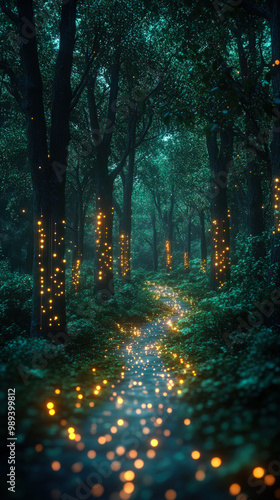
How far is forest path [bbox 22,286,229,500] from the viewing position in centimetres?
295

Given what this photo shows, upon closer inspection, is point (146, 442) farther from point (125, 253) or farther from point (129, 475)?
point (125, 253)

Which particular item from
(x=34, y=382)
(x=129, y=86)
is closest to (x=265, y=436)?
Answer: (x=34, y=382)

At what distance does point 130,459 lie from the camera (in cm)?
347

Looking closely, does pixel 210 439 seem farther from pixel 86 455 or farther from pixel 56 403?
pixel 56 403

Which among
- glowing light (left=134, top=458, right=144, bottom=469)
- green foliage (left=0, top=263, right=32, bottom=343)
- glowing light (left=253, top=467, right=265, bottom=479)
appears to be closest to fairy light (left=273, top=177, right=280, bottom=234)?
glowing light (left=253, top=467, right=265, bottom=479)

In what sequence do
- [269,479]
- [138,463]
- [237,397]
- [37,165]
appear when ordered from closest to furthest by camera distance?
[269,479] < [138,463] < [237,397] < [37,165]

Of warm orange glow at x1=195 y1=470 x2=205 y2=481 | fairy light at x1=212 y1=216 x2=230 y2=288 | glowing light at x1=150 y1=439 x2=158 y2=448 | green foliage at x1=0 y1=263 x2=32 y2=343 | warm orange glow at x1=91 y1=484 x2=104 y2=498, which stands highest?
fairy light at x1=212 y1=216 x2=230 y2=288

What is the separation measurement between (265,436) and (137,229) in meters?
52.9

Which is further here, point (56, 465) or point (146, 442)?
point (146, 442)

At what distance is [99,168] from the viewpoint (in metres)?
14.6

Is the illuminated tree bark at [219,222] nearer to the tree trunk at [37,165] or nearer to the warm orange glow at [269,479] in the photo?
the tree trunk at [37,165]

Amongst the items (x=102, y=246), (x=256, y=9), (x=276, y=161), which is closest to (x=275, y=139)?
(x=276, y=161)

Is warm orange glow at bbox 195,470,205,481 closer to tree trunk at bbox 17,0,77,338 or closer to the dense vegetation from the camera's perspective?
the dense vegetation

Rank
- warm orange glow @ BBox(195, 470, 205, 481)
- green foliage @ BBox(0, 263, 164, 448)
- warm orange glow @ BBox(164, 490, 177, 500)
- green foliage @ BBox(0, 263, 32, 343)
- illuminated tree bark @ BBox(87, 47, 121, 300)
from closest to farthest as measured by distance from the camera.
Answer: warm orange glow @ BBox(164, 490, 177, 500) → warm orange glow @ BBox(195, 470, 205, 481) → green foliage @ BBox(0, 263, 164, 448) → green foliage @ BBox(0, 263, 32, 343) → illuminated tree bark @ BBox(87, 47, 121, 300)
